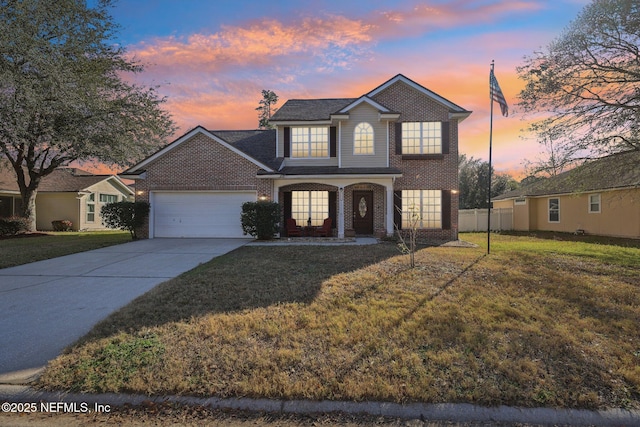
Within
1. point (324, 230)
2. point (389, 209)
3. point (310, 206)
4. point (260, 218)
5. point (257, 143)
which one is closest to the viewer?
point (260, 218)

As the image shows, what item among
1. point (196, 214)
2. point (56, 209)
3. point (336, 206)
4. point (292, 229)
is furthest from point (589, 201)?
point (56, 209)

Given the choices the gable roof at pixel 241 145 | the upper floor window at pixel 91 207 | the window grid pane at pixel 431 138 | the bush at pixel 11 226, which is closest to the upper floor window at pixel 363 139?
the window grid pane at pixel 431 138

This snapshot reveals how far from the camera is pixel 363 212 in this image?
15188 millimetres

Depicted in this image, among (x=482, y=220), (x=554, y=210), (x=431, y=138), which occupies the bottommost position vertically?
(x=482, y=220)

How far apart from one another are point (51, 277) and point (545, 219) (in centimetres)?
2525

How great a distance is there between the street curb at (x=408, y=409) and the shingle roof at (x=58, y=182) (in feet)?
83.8

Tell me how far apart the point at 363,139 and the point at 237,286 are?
10598mm

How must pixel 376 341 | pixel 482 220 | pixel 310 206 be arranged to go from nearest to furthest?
pixel 376 341 < pixel 310 206 < pixel 482 220

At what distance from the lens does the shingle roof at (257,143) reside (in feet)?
50.0

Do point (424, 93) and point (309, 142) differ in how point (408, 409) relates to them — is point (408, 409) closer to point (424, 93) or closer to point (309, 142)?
point (309, 142)

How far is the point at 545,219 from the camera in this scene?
2052 centimetres

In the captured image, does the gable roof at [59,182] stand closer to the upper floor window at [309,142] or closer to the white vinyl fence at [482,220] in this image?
the upper floor window at [309,142]

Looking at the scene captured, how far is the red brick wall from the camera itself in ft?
47.0

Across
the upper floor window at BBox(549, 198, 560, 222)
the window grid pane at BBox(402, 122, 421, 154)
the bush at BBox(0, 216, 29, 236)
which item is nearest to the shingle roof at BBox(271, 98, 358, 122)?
the window grid pane at BBox(402, 122, 421, 154)
